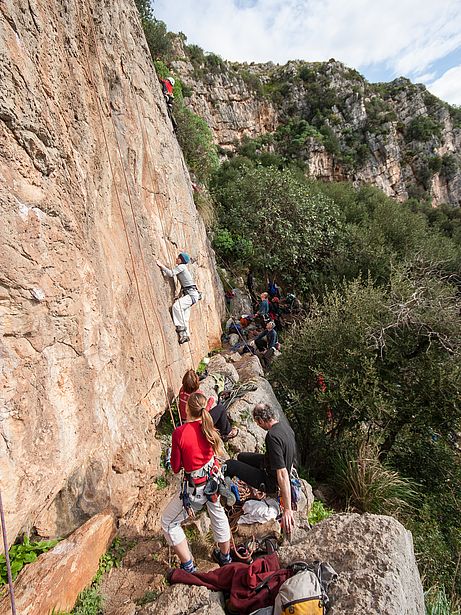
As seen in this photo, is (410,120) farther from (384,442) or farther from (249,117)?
(384,442)

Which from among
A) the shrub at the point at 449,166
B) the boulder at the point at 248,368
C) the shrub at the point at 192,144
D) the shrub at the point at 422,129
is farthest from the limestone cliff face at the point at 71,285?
the shrub at the point at 449,166

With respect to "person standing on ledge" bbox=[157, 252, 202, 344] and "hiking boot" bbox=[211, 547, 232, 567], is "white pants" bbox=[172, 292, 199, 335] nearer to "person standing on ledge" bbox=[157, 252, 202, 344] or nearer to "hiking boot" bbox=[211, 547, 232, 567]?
"person standing on ledge" bbox=[157, 252, 202, 344]

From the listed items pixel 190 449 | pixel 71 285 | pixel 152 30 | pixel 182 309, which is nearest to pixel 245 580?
pixel 190 449

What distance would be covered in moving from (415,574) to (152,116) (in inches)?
363

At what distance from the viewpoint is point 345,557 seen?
3061 millimetres

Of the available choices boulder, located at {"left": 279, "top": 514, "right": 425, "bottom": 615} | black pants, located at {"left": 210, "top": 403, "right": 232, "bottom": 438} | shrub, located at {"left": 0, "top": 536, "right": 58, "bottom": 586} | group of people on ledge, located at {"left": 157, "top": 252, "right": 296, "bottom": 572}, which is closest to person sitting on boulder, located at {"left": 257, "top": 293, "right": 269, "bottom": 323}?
black pants, located at {"left": 210, "top": 403, "right": 232, "bottom": 438}

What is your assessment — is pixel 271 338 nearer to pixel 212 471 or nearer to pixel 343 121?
pixel 212 471

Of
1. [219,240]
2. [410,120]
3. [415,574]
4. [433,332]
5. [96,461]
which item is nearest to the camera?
[415,574]

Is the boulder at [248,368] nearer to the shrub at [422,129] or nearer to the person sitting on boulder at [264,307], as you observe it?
the person sitting on boulder at [264,307]

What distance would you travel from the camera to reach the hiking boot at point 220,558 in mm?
3498

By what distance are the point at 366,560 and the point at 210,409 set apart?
315 centimetres

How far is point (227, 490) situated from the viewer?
12.2 feet

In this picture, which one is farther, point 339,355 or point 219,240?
point 219,240

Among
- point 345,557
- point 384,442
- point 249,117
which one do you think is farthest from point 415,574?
point 249,117
